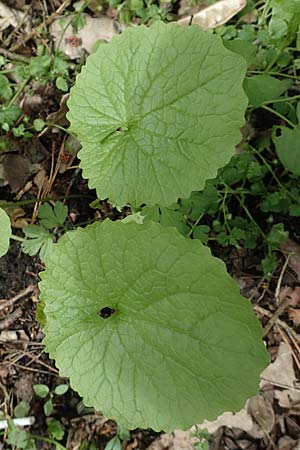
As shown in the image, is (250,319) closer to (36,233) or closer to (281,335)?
(281,335)

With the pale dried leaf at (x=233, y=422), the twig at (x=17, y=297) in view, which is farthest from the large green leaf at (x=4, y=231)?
the pale dried leaf at (x=233, y=422)

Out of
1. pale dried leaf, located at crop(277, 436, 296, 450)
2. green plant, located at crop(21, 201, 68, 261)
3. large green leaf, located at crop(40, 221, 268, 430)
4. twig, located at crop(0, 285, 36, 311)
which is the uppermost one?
large green leaf, located at crop(40, 221, 268, 430)

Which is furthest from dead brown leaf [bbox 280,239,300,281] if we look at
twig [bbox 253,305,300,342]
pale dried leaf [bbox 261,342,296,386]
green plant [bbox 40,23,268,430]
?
green plant [bbox 40,23,268,430]

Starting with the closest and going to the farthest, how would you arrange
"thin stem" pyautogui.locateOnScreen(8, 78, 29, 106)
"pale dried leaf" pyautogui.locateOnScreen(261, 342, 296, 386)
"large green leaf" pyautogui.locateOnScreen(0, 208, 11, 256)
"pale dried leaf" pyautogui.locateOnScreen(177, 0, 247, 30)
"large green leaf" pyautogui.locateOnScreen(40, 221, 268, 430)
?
"large green leaf" pyautogui.locateOnScreen(40, 221, 268, 430), "large green leaf" pyautogui.locateOnScreen(0, 208, 11, 256), "pale dried leaf" pyautogui.locateOnScreen(261, 342, 296, 386), "pale dried leaf" pyautogui.locateOnScreen(177, 0, 247, 30), "thin stem" pyautogui.locateOnScreen(8, 78, 29, 106)

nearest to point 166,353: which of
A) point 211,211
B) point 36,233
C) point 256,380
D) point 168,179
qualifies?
point 256,380

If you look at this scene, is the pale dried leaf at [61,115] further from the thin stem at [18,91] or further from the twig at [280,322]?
the twig at [280,322]

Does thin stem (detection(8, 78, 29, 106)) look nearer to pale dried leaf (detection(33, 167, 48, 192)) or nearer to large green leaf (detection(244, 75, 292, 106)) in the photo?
pale dried leaf (detection(33, 167, 48, 192))

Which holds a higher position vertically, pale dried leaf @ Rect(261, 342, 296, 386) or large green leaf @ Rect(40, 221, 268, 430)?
large green leaf @ Rect(40, 221, 268, 430)
